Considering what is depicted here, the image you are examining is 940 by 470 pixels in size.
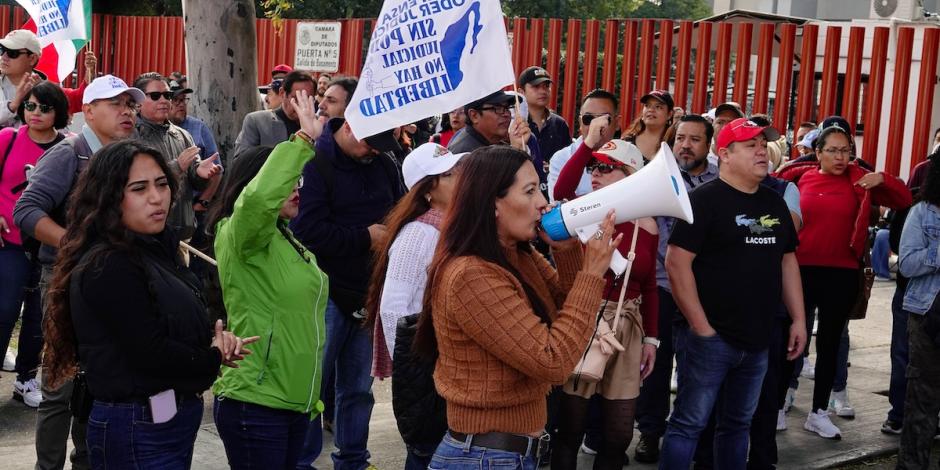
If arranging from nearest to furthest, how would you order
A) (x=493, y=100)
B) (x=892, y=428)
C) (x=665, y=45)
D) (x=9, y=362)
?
(x=493, y=100) → (x=892, y=428) → (x=9, y=362) → (x=665, y=45)

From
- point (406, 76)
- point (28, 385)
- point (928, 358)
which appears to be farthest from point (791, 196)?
point (28, 385)

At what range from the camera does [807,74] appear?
11.6m

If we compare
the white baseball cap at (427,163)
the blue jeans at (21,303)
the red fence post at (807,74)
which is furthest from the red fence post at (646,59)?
the white baseball cap at (427,163)

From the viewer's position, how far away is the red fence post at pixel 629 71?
1258cm

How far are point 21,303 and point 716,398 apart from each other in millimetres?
4286

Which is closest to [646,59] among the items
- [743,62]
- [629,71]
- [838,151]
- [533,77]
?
[629,71]

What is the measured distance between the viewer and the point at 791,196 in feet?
23.1

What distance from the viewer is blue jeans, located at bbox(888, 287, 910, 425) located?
777cm

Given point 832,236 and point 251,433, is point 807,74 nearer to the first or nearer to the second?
point 832,236

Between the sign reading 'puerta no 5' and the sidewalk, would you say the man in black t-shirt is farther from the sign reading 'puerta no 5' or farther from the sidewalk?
the sign reading 'puerta no 5'

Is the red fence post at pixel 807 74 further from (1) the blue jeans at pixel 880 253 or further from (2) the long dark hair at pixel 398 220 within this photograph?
(2) the long dark hair at pixel 398 220

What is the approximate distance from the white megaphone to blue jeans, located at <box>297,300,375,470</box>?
206 cm

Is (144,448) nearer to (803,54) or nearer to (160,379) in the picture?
(160,379)

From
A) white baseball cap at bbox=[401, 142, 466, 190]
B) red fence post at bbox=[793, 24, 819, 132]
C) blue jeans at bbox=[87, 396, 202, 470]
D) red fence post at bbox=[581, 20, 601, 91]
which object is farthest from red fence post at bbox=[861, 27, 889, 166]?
blue jeans at bbox=[87, 396, 202, 470]
